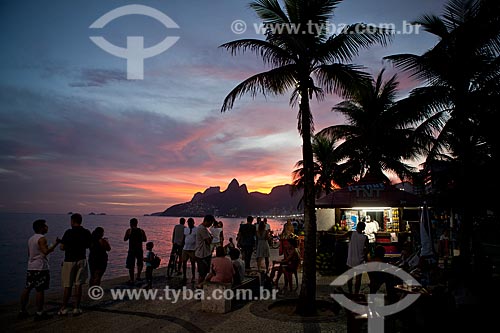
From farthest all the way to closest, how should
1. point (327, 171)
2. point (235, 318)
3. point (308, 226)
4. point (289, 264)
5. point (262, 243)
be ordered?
1. point (327, 171)
2. point (262, 243)
3. point (289, 264)
4. point (308, 226)
5. point (235, 318)

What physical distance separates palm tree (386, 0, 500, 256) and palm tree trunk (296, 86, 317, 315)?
508 cm

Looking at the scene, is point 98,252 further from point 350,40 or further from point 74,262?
point 350,40


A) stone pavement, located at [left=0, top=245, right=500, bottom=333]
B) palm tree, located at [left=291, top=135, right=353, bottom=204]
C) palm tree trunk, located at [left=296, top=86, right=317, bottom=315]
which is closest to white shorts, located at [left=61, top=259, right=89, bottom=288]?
stone pavement, located at [left=0, top=245, right=500, bottom=333]

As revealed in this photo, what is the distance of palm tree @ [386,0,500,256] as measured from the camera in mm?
10523

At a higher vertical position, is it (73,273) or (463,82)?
(463,82)

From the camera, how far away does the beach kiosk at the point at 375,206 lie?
44.7 feet

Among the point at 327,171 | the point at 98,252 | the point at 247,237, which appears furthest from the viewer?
the point at 327,171

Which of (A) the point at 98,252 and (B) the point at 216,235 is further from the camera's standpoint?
(B) the point at 216,235

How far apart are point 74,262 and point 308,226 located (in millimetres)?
5121

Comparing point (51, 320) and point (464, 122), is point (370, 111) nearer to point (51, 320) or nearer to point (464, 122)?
point (464, 122)

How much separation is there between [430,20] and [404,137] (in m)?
10.3

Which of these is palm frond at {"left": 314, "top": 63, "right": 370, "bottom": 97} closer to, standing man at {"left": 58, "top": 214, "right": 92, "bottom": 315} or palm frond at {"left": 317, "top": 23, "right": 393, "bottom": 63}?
palm frond at {"left": 317, "top": 23, "right": 393, "bottom": 63}

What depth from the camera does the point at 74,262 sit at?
7441mm

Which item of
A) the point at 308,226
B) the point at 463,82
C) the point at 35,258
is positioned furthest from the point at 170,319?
the point at 463,82
